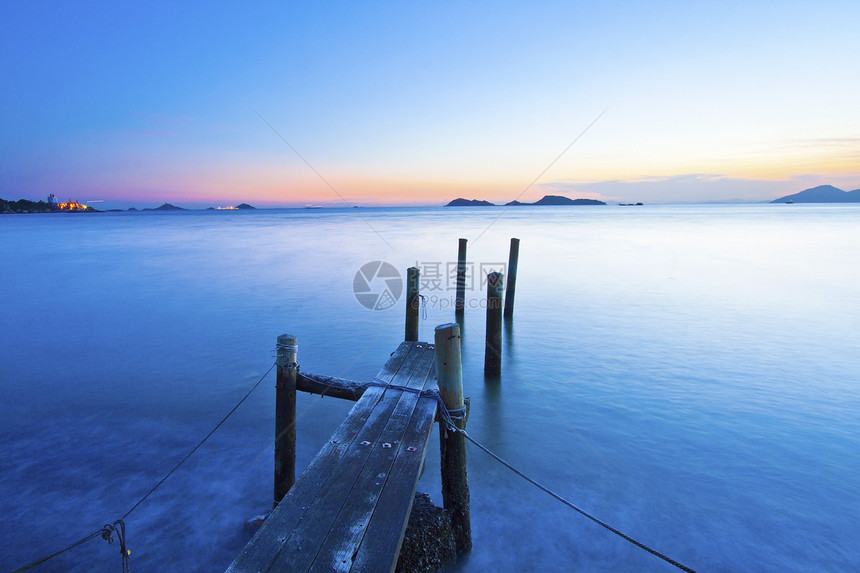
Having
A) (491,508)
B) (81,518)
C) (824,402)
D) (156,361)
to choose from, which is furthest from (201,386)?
(824,402)

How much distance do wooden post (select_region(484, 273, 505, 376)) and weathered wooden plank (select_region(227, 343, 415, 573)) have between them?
144 inches

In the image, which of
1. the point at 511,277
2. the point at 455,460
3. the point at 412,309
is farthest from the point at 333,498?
the point at 511,277

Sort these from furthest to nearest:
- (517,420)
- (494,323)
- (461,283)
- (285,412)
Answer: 1. (461,283)
2. (494,323)
3. (517,420)
4. (285,412)

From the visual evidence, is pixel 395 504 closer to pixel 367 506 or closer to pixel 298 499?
pixel 367 506

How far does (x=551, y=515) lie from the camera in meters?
4.90

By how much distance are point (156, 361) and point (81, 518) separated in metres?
5.13

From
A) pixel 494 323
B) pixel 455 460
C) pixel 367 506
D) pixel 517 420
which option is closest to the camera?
pixel 367 506

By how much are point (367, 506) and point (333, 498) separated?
0.25m

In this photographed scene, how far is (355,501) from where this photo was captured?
3117 mm

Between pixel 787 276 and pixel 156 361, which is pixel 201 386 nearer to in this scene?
pixel 156 361

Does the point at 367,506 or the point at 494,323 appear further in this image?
the point at 494,323

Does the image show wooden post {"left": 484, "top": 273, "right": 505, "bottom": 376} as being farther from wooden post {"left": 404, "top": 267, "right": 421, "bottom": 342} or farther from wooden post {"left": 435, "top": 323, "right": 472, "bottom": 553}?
wooden post {"left": 435, "top": 323, "right": 472, "bottom": 553}

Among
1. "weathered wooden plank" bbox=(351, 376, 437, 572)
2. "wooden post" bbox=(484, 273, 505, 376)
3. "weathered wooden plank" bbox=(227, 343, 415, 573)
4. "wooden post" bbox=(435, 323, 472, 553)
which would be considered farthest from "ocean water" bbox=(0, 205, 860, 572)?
"weathered wooden plank" bbox=(227, 343, 415, 573)

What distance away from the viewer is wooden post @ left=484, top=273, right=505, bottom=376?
7.82 metres
